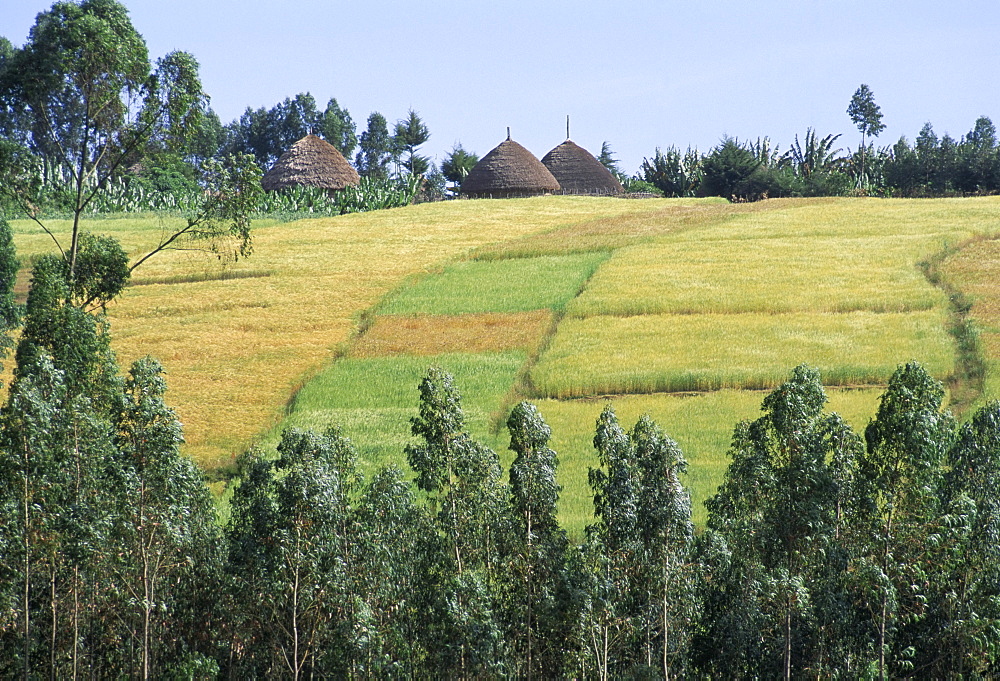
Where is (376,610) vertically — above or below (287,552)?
below

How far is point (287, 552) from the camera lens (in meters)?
13.8

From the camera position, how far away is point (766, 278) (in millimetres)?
36062

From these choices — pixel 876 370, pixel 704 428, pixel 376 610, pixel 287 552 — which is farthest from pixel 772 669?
pixel 876 370

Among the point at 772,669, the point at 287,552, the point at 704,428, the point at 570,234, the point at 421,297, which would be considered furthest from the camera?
the point at 570,234

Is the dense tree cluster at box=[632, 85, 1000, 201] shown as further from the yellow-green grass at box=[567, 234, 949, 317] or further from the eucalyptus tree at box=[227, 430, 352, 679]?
the eucalyptus tree at box=[227, 430, 352, 679]

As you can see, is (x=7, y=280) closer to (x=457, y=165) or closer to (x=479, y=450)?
(x=479, y=450)

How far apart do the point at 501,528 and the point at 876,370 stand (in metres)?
14.6

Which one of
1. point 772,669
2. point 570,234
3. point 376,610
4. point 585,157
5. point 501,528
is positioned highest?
point 585,157

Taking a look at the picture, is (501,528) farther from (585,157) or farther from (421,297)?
(585,157)

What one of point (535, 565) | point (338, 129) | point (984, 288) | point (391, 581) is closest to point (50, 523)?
point (391, 581)

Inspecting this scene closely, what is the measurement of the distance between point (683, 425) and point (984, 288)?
14.6 meters

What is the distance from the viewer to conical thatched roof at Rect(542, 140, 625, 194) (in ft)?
268

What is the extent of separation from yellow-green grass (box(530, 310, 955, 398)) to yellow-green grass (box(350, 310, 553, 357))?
116cm

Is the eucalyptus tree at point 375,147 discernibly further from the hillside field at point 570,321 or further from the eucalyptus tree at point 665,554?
the eucalyptus tree at point 665,554
